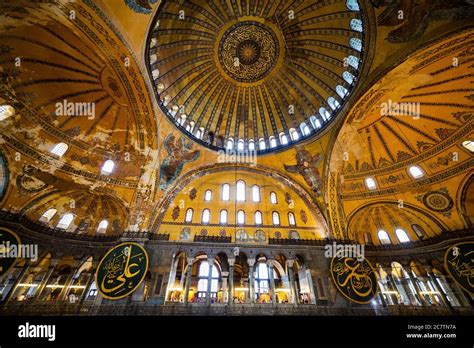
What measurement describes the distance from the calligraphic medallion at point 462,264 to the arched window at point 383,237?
517cm

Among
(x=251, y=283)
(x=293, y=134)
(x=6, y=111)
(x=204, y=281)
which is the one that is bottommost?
(x=251, y=283)

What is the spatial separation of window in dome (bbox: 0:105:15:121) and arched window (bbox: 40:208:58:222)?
5.83 metres

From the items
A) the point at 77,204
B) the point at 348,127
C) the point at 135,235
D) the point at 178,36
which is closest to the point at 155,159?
the point at 135,235

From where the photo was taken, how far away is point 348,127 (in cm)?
1239

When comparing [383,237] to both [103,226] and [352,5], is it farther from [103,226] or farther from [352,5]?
[103,226]

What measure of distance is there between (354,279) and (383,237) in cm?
696

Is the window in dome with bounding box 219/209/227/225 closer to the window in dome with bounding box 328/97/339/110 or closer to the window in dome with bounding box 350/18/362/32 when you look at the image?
the window in dome with bounding box 328/97/339/110

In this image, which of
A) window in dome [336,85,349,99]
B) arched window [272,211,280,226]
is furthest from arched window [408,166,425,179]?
arched window [272,211,280,226]

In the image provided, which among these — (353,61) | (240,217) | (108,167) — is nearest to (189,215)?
(240,217)

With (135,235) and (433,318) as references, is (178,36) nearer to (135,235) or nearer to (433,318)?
(135,235)

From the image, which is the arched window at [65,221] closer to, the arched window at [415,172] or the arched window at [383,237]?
the arched window at [383,237]

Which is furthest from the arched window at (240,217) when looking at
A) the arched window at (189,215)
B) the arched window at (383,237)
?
the arched window at (383,237)

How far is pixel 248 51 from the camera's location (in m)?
14.1

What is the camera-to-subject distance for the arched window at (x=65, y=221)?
42.9ft
